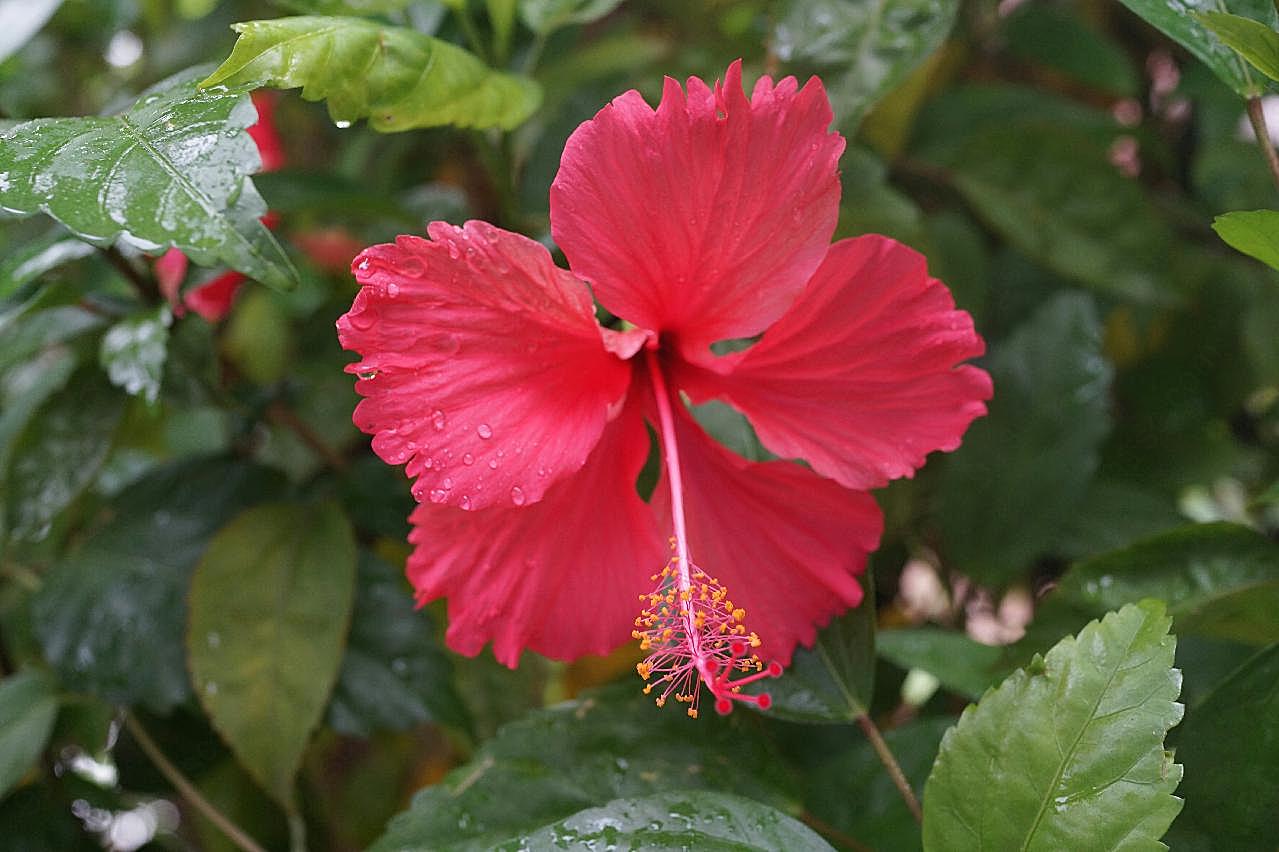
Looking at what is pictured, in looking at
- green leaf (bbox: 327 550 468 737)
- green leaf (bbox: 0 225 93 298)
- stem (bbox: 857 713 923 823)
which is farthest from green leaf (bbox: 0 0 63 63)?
stem (bbox: 857 713 923 823)

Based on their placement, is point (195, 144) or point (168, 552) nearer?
point (195, 144)

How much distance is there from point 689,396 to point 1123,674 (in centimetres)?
29

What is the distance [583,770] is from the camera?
26.5 inches

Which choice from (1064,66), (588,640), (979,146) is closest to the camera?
(588,640)

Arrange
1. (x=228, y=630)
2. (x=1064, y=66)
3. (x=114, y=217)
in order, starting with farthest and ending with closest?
(x=1064, y=66)
(x=228, y=630)
(x=114, y=217)

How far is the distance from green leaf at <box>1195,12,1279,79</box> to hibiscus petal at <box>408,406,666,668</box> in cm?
40

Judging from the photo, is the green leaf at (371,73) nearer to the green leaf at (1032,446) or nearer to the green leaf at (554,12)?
the green leaf at (554,12)

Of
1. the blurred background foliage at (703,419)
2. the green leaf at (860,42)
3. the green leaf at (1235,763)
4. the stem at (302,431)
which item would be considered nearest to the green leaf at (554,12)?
the blurred background foliage at (703,419)

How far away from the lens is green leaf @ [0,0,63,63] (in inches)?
31.0

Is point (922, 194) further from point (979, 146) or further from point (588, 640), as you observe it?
point (588, 640)

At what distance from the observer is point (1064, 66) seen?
1.22m

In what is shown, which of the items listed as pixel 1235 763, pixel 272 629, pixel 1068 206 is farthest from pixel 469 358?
pixel 1068 206

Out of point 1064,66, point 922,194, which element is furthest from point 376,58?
point 1064,66

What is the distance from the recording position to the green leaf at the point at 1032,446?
3.09 ft
